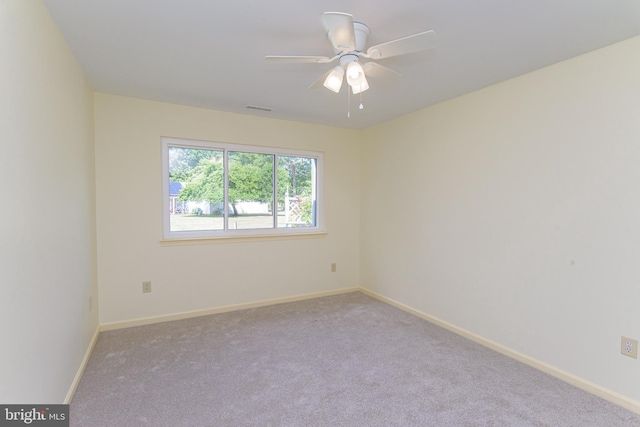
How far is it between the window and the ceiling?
2.57 feet

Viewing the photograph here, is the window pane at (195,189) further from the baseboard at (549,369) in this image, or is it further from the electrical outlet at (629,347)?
the electrical outlet at (629,347)

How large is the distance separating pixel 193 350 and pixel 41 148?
190 centimetres

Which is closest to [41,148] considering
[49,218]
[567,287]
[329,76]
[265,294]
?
[49,218]

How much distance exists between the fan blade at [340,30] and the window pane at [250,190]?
2281mm

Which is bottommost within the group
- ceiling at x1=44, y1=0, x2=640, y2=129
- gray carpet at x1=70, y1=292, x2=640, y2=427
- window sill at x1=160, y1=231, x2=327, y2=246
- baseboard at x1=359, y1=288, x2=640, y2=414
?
gray carpet at x1=70, y1=292, x2=640, y2=427

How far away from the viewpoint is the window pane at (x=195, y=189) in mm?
3469

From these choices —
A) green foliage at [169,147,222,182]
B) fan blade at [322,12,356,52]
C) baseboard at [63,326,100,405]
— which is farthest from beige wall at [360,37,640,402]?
baseboard at [63,326,100,405]

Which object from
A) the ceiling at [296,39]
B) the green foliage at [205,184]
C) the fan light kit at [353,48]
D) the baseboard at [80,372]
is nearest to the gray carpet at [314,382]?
the baseboard at [80,372]

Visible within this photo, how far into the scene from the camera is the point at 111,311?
10.3ft

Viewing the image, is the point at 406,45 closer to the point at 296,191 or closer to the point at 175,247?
the point at 296,191

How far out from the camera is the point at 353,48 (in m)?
1.78

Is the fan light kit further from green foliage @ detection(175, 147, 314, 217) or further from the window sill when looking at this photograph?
the window sill

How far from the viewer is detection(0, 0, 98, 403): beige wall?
1.24m

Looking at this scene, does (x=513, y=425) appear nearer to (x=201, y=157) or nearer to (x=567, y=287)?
(x=567, y=287)
